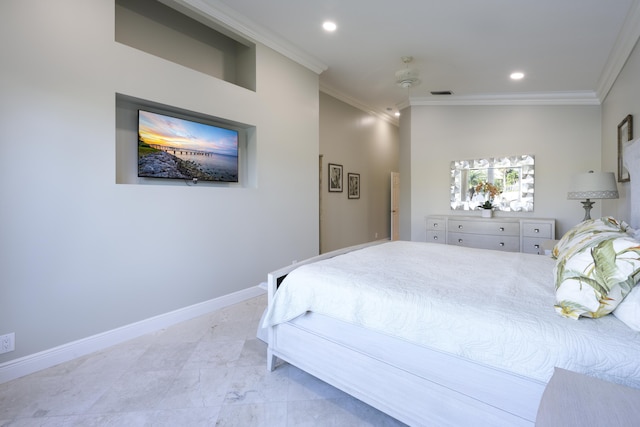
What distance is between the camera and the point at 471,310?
133cm

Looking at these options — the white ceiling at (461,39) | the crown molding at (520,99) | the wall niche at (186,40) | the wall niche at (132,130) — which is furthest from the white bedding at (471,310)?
the crown molding at (520,99)


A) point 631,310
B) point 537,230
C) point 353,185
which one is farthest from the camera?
point 353,185

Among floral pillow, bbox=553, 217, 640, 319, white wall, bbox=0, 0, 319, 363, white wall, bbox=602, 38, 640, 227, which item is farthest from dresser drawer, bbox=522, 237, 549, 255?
white wall, bbox=0, 0, 319, 363

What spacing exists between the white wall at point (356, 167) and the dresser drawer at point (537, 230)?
2.92 m

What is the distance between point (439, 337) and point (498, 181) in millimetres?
4431

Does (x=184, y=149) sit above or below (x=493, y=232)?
above

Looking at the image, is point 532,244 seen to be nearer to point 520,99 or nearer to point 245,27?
point 520,99

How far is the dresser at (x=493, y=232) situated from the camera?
4.34m

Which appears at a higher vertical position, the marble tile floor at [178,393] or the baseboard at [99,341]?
the baseboard at [99,341]

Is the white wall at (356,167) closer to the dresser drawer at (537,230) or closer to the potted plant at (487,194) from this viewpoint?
the potted plant at (487,194)

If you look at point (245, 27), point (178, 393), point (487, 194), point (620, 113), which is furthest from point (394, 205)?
point (178, 393)

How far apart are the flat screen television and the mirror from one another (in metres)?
3.74

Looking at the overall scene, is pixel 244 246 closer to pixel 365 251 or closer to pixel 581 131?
pixel 365 251

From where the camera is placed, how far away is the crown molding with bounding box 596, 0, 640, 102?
2.76 meters
